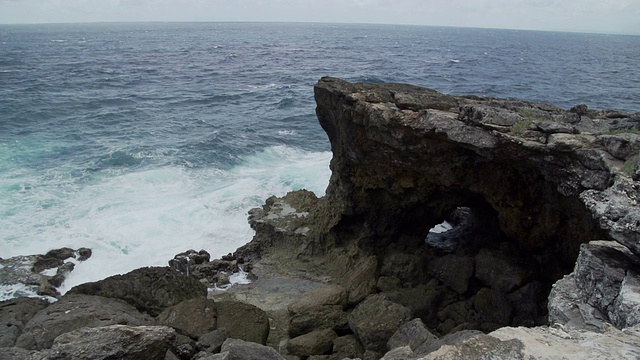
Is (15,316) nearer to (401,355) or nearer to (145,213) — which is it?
(401,355)

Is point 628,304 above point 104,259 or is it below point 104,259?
above

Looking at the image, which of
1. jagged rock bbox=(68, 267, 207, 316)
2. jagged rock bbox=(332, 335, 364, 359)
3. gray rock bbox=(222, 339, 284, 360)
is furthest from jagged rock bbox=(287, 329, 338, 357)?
jagged rock bbox=(68, 267, 207, 316)

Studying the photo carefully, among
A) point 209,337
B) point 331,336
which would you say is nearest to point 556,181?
point 331,336

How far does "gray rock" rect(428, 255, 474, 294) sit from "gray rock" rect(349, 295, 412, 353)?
356 centimetres

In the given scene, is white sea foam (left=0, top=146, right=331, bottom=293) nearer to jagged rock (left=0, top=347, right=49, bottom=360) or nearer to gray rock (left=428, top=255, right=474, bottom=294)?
gray rock (left=428, top=255, right=474, bottom=294)

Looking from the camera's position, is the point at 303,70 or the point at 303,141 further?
the point at 303,70

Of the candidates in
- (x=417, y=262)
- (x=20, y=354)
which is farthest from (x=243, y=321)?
(x=417, y=262)

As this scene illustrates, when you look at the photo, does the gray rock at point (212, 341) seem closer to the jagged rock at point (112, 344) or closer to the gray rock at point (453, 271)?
the jagged rock at point (112, 344)

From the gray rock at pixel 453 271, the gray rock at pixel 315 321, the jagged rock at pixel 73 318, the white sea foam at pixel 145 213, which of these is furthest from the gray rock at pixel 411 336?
the white sea foam at pixel 145 213

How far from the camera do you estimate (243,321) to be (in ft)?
46.5

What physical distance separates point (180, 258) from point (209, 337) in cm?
921

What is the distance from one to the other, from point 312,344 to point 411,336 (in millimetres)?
3145

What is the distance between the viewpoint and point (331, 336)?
1445cm

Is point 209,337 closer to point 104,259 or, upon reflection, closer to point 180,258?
point 180,258
